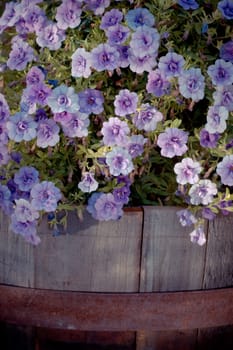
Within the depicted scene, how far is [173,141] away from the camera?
4.20ft

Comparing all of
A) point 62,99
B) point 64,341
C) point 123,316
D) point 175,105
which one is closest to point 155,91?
point 175,105

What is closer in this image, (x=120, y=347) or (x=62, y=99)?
(x=62, y=99)

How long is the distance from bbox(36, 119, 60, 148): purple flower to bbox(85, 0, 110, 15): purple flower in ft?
0.94

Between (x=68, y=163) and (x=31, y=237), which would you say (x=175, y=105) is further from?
(x=31, y=237)

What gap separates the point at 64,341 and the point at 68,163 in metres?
0.40

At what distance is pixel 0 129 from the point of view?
135cm

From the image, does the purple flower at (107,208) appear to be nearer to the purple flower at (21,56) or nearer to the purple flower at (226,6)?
the purple flower at (21,56)

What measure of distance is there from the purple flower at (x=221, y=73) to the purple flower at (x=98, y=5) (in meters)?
0.28

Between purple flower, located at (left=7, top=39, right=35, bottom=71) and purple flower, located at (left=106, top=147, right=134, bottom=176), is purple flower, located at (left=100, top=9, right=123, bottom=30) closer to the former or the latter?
purple flower, located at (left=7, top=39, right=35, bottom=71)

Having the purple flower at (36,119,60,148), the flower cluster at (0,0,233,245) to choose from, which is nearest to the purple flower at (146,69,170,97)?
the flower cluster at (0,0,233,245)

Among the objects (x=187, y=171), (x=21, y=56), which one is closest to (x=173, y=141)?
(x=187, y=171)

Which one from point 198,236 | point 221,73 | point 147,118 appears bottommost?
point 198,236

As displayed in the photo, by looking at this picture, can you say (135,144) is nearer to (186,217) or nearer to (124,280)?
(186,217)

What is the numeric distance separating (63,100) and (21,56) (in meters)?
0.19
